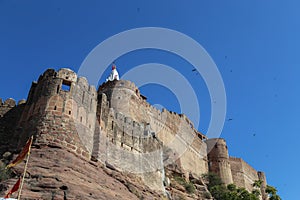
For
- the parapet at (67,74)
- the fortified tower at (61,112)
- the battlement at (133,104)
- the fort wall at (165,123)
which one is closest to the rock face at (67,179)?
the fortified tower at (61,112)

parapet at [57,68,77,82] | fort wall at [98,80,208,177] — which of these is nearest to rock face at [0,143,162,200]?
parapet at [57,68,77,82]

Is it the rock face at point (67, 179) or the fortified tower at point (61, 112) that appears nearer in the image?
the rock face at point (67, 179)

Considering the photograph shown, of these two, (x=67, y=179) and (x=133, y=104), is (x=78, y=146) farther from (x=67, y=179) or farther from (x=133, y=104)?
(x=133, y=104)

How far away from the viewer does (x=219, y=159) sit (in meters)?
58.6

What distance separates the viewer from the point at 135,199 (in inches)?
918

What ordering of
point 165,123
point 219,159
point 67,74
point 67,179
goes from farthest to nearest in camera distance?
1. point 219,159
2. point 165,123
3. point 67,74
4. point 67,179

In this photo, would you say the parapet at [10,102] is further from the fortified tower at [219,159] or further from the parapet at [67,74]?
the fortified tower at [219,159]

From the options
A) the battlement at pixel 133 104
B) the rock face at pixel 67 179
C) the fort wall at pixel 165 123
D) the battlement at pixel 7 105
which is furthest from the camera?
the fort wall at pixel 165 123

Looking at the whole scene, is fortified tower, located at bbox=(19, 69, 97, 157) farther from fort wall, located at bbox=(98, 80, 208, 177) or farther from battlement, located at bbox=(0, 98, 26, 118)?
fort wall, located at bbox=(98, 80, 208, 177)

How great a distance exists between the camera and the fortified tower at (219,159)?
56.2 metres

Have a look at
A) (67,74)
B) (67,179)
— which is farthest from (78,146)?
(67,74)

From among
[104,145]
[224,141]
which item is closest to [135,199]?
[104,145]

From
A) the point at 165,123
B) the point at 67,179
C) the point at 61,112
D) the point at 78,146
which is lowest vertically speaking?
the point at 67,179

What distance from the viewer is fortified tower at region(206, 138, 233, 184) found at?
184 feet
